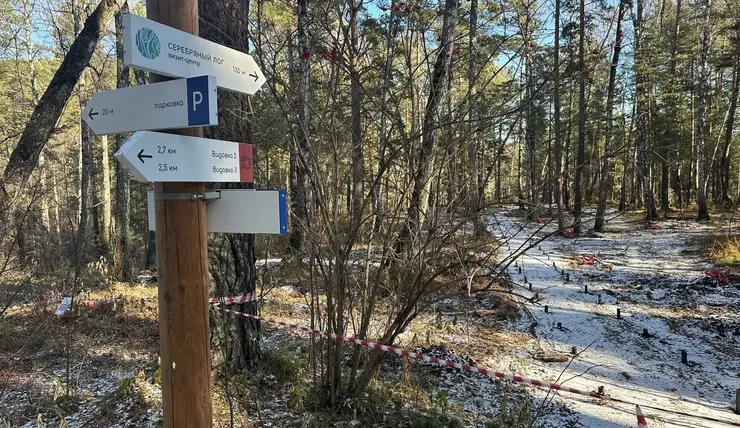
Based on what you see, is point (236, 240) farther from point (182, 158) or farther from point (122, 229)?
point (122, 229)

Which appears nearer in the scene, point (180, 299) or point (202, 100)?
point (202, 100)

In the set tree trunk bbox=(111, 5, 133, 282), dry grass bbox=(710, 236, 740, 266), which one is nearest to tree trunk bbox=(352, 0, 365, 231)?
tree trunk bbox=(111, 5, 133, 282)

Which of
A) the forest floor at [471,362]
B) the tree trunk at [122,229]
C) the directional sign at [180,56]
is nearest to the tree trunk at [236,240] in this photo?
the forest floor at [471,362]

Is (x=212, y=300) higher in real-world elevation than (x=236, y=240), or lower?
lower

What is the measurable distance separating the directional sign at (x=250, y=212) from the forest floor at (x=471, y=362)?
1.64 metres

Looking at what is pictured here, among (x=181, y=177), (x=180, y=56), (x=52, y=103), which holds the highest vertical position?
(x=52, y=103)

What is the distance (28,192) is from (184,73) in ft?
10.2

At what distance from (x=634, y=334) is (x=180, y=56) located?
23.8ft

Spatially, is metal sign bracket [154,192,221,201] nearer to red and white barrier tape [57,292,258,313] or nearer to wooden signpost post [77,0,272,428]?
wooden signpost post [77,0,272,428]

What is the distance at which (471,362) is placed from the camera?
5.14 metres

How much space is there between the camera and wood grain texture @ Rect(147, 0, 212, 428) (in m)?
1.74

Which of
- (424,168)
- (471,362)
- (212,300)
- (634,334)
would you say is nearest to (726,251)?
(634,334)

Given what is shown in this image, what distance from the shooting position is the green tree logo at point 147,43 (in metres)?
1.57

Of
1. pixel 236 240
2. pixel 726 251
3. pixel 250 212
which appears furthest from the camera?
pixel 726 251
